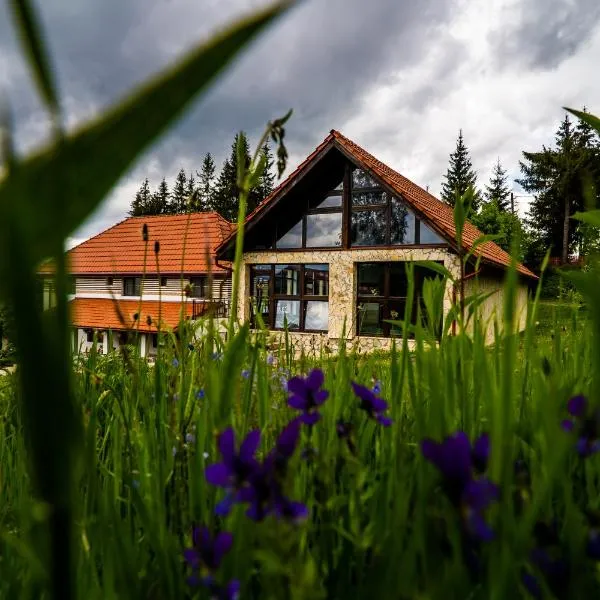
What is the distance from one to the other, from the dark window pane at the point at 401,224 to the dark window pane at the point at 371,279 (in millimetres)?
919

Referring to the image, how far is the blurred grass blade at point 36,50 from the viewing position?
175 millimetres

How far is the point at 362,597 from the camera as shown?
46 cm

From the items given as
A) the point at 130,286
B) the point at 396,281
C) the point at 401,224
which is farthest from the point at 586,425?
the point at 130,286

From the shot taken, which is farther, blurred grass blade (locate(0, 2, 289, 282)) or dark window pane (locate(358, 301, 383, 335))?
dark window pane (locate(358, 301, 383, 335))

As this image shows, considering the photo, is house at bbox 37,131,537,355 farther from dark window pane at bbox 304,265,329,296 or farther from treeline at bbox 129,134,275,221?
treeline at bbox 129,134,275,221

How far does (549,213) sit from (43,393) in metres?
47.5

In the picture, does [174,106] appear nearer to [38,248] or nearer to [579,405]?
[38,248]

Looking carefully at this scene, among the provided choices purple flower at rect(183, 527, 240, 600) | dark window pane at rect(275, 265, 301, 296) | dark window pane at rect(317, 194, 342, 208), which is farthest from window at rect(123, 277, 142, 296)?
purple flower at rect(183, 527, 240, 600)

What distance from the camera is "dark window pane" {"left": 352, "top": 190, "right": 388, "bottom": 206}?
14984mm

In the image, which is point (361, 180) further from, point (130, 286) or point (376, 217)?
point (130, 286)

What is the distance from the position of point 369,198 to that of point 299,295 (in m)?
3.62

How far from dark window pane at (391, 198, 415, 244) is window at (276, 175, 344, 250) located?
1687 millimetres

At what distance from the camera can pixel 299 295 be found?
53.0 feet

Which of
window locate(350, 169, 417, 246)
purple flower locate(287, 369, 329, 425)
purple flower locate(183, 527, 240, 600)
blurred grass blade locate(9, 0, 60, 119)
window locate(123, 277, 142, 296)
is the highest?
window locate(350, 169, 417, 246)
